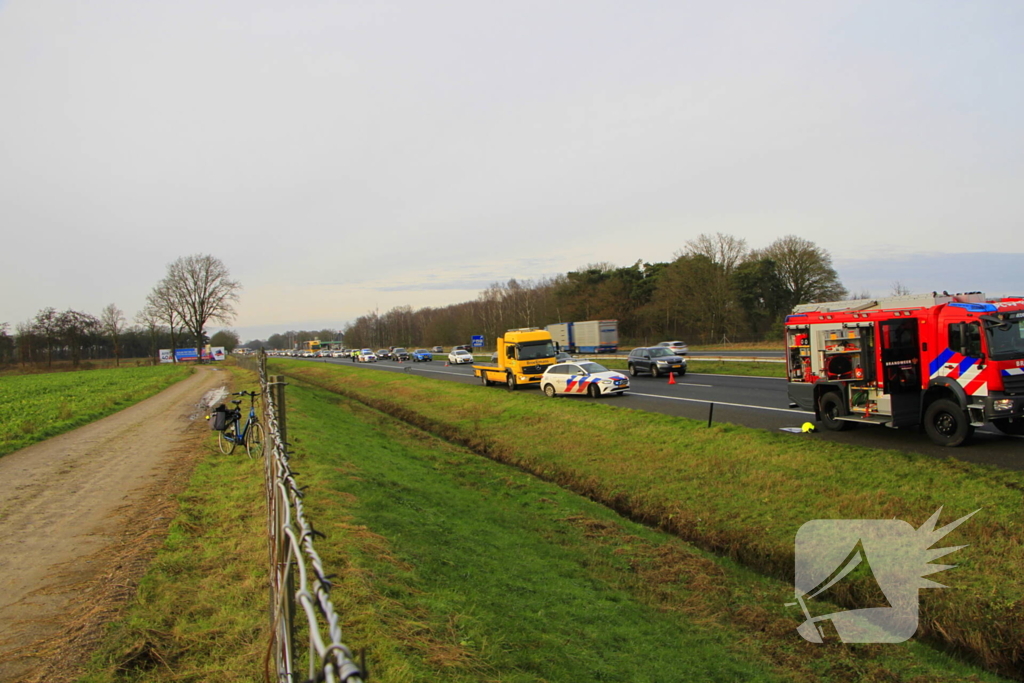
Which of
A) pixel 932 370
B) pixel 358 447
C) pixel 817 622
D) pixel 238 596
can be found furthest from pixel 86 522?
pixel 932 370

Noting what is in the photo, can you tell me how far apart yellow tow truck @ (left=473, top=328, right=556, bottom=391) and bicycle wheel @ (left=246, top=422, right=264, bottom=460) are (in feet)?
58.4

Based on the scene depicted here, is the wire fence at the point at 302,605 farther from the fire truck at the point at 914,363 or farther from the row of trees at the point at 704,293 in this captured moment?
the row of trees at the point at 704,293

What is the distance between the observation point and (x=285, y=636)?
7.48ft

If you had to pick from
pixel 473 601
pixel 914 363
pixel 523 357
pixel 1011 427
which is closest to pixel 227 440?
pixel 473 601

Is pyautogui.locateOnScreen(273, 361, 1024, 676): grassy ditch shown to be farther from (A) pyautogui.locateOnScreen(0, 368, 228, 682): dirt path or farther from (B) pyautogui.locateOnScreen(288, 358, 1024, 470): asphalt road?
(A) pyautogui.locateOnScreen(0, 368, 228, 682): dirt path

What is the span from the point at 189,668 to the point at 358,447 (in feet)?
35.1

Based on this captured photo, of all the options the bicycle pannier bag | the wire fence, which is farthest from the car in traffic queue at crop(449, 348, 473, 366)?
the wire fence

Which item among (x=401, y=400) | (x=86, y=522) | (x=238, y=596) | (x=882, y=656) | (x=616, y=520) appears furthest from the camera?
(x=401, y=400)

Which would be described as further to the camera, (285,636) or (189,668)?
(189,668)

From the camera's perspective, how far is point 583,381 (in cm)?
2484

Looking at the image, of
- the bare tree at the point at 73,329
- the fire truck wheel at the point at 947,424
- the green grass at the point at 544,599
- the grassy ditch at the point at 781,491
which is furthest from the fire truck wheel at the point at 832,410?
the bare tree at the point at 73,329

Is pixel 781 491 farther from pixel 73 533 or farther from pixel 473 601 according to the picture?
pixel 73 533

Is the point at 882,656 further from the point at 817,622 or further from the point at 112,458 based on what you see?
the point at 112,458

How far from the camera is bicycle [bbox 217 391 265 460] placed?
12.0 m
